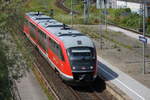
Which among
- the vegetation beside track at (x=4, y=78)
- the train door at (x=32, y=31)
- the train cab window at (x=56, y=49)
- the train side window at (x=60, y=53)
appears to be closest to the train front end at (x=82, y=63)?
the train side window at (x=60, y=53)

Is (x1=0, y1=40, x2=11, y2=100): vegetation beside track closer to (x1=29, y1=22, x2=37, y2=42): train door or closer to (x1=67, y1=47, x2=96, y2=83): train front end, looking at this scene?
(x1=67, y1=47, x2=96, y2=83): train front end

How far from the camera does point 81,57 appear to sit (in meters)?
21.3

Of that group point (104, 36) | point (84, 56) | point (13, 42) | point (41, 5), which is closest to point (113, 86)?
point (84, 56)

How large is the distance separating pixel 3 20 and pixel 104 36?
29.8 m

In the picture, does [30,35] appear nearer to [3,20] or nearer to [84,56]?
[84,56]

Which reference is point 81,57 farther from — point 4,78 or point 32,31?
point 32,31

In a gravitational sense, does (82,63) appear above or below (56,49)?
below

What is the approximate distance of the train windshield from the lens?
2109cm

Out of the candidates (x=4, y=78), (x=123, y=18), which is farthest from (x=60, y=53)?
(x=123, y=18)

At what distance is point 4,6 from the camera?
1111 centimetres

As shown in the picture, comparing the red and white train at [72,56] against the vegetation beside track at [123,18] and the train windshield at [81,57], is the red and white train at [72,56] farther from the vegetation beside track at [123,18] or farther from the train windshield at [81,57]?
the vegetation beside track at [123,18]

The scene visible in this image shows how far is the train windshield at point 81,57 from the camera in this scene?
69.2ft

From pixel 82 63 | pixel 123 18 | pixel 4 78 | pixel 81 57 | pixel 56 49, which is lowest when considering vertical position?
pixel 123 18

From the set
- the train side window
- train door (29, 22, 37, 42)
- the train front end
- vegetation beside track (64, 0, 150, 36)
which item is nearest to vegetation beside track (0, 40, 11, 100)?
the train front end
